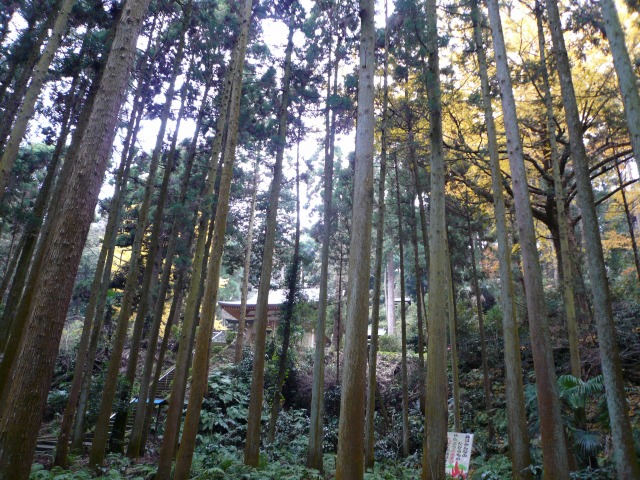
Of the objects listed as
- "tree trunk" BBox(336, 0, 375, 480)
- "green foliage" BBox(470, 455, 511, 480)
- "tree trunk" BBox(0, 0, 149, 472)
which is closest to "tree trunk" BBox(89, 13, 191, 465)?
"tree trunk" BBox(0, 0, 149, 472)

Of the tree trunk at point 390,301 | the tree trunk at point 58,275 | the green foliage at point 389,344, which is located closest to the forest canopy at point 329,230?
the tree trunk at point 58,275

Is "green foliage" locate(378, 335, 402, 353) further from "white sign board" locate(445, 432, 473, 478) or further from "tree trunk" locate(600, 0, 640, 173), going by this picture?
"tree trunk" locate(600, 0, 640, 173)

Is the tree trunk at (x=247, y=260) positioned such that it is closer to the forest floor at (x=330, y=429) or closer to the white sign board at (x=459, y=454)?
the forest floor at (x=330, y=429)

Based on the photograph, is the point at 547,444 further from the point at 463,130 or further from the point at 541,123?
the point at 541,123

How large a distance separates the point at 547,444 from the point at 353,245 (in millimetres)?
3933

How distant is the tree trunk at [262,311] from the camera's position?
853 centimetres

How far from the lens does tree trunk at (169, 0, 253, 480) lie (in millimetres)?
6316

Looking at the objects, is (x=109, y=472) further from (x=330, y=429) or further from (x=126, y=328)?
(x=330, y=429)

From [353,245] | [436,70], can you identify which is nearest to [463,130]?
[436,70]

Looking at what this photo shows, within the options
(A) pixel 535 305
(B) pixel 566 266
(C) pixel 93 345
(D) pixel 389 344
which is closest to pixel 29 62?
(C) pixel 93 345

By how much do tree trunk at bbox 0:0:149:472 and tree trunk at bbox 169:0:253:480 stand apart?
8.14 ft

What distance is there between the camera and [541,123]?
40.5 feet

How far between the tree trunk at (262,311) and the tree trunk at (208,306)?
7.10 feet

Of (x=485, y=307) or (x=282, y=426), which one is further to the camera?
(x=485, y=307)
